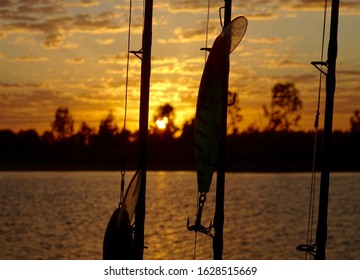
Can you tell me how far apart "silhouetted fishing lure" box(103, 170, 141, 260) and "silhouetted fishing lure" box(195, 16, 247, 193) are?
A: 1160 mm

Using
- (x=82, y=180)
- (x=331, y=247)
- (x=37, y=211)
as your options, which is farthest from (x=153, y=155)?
(x=331, y=247)

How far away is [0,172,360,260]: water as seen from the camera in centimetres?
3759

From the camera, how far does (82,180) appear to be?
95.9 metres

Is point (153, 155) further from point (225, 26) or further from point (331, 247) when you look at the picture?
point (225, 26)

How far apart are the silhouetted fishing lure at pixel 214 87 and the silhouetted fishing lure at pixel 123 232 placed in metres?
1.16

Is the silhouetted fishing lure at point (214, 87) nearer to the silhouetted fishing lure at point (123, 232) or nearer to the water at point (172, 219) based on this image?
the silhouetted fishing lure at point (123, 232)

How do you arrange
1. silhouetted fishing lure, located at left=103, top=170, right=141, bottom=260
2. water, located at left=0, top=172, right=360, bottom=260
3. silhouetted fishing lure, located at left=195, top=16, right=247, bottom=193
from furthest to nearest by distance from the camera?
water, located at left=0, top=172, right=360, bottom=260 < silhouetted fishing lure, located at left=103, top=170, right=141, bottom=260 < silhouetted fishing lure, located at left=195, top=16, right=247, bottom=193

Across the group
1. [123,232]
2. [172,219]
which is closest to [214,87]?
[123,232]

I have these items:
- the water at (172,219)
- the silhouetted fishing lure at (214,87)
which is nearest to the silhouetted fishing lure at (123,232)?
the silhouetted fishing lure at (214,87)

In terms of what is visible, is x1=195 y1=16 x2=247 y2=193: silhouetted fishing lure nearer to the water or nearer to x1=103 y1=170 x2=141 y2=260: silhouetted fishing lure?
x1=103 y1=170 x2=141 y2=260: silhouetted fishing lure

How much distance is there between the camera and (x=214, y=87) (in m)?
12.3

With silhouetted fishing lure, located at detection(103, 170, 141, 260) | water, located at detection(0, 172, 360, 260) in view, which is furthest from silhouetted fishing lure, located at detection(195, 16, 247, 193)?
water, located at detection(0, 172, 360, 260)
